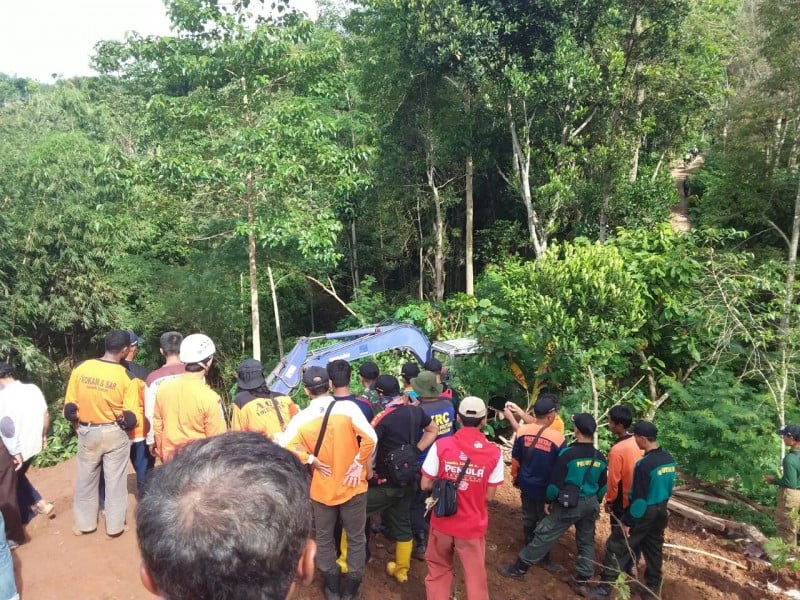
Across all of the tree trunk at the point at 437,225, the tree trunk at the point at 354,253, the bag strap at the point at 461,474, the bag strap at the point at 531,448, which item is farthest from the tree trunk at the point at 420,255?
the bag strap at the point at 461,474

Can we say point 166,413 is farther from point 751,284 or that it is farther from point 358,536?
point 751,284

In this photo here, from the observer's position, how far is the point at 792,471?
488 cm

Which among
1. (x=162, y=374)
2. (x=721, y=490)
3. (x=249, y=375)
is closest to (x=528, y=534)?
(x=721, y=490)

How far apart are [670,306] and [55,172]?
1215cm

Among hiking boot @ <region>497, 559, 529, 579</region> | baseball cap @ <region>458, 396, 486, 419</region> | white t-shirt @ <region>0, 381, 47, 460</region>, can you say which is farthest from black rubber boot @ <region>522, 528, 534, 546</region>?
white t-shirt @ <region>0, 381, 47, 460</region>

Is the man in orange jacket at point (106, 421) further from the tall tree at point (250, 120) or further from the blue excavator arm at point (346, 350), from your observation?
the tall tree at point (250, 120)

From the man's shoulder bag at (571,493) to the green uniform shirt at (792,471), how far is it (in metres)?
2.12

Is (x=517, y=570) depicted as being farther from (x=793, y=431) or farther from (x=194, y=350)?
(x=194, y=350)

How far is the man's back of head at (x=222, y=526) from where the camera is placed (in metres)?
1.14

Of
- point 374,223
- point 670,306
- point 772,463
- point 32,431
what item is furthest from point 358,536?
point 374,223

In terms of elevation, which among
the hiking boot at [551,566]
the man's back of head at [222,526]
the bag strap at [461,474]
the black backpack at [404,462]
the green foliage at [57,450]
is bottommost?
the green foliage at [57,450]

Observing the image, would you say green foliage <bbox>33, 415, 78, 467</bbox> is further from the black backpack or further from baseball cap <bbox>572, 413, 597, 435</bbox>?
baseball cap <bbox>572, 413, 597, 435</bbox>

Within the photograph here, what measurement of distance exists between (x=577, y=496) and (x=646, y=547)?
838 millimetres

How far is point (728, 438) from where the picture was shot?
18.3 feet
